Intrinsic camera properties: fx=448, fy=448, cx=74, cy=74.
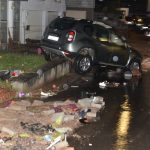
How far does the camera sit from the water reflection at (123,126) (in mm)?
8477

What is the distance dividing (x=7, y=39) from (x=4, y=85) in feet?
33.5

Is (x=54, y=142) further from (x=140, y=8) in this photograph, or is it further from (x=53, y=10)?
(x=140, y=8)

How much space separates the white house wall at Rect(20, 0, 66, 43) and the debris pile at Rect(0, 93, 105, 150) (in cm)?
1334

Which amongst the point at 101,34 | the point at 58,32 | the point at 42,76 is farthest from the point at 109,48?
the point at 42,76

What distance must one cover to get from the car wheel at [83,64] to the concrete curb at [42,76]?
0.42 meters

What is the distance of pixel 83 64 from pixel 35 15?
408 inches

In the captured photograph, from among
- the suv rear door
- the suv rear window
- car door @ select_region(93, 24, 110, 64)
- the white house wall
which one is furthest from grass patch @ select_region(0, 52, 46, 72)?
the white house wall

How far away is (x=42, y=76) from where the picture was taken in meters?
14.0

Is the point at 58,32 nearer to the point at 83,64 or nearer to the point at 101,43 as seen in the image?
the point at 83,64

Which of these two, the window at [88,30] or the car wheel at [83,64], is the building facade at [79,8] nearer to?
the window at [88,30]

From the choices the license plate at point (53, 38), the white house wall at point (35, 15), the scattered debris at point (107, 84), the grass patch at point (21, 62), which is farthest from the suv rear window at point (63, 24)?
the white house wall at point (35, 15)

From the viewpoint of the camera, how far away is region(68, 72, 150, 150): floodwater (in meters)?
8.46

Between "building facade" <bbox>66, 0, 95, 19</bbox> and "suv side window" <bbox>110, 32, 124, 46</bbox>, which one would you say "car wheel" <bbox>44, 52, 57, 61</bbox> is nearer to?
"suv side window" <bbox>110, 32, 124, 46</bbox>

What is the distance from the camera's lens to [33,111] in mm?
10336
